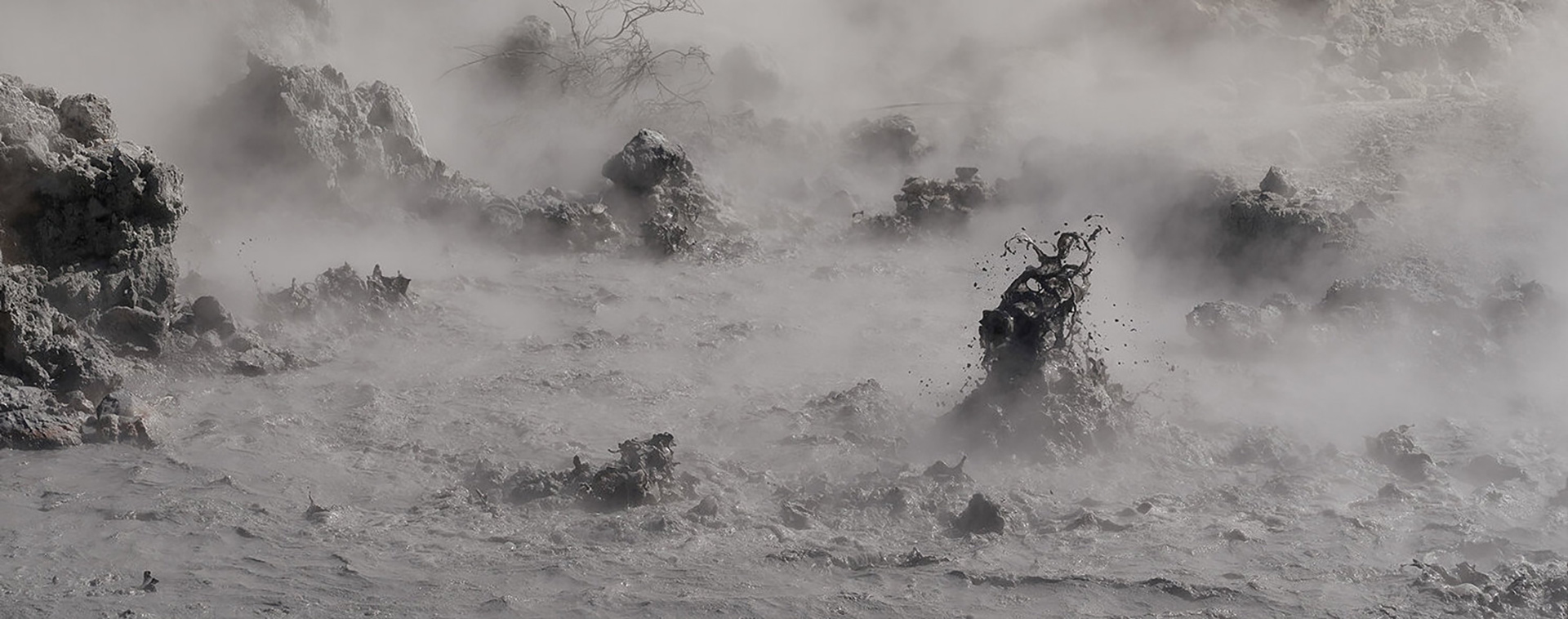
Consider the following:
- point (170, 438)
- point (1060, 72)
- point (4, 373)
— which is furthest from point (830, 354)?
point (1060, 72)

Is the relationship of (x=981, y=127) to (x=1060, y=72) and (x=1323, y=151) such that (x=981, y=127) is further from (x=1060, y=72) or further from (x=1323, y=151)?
(x=1323, y=151)

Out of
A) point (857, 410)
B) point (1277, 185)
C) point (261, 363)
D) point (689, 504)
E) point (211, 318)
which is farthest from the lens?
point (1277, 185)

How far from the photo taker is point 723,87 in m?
10.7

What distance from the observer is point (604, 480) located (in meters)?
4.91

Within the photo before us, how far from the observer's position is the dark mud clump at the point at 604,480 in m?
4.88

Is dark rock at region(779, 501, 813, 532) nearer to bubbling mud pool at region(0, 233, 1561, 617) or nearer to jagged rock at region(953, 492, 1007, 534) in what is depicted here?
bubbling mud pool at region(0, 233, 1561, 617)

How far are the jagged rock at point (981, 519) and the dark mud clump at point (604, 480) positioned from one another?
3.30ft

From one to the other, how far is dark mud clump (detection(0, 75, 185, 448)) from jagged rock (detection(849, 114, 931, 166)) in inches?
202

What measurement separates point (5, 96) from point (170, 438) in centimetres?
149

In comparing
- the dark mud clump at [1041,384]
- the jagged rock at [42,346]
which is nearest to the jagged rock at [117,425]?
the jagged rock at [42,346]

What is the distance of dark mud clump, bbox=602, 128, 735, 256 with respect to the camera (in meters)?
8.65

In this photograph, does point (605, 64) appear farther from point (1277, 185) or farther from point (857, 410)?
point (857, 410)

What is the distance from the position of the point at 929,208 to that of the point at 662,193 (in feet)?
5.55

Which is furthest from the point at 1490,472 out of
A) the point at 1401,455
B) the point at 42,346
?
the point at 42,346
